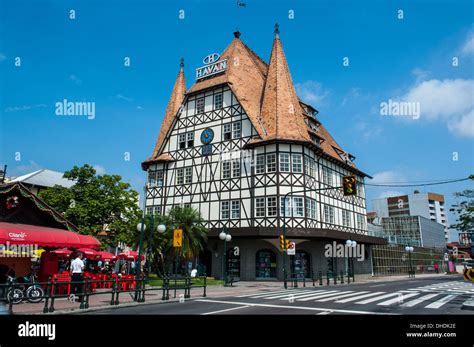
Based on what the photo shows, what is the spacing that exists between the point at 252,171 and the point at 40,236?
20404 mm

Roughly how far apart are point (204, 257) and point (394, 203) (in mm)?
112820

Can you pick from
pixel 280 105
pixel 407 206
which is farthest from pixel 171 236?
pixel 407 206

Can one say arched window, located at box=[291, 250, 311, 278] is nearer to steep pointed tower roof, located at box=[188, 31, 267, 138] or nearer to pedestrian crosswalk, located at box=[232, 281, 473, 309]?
steep pointed tower roof, located at box=[188, 31, 267, 138]

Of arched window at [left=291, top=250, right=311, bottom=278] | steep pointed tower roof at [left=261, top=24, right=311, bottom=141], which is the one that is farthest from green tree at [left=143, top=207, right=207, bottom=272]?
steep pointed tower roof at [left=261, top=24, right=311, bottom=141]

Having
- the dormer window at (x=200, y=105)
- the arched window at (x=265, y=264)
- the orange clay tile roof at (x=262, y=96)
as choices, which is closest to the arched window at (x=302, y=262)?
the arched window at (x=265, y=264)

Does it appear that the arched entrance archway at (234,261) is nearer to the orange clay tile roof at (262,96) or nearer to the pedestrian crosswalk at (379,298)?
the orange clay tile roof at (262,96)

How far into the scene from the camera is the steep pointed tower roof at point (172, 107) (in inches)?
1585

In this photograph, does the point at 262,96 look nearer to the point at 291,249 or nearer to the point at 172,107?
the point at 172,107

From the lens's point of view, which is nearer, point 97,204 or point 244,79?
point 97,204

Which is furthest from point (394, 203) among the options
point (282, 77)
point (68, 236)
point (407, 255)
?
point (68, 236)

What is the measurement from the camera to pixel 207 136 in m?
35.8

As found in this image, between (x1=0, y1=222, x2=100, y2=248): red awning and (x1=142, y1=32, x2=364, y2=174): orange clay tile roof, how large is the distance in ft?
63.1
